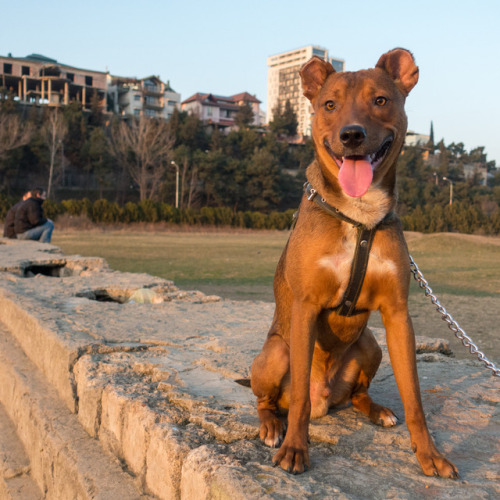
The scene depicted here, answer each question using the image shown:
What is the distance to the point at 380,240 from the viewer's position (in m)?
2.42

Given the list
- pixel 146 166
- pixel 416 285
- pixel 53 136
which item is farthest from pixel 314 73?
pixel 146 166

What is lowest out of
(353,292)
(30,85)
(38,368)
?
(38,368)

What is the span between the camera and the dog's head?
7.52 ft

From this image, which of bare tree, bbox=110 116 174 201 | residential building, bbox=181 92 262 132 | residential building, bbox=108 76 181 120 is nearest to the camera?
bare tree, bbox=110 116 174 201

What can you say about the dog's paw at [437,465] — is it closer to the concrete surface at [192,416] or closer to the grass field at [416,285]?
the concrete surface at [192,416]

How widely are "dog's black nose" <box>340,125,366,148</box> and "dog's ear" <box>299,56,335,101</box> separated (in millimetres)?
514

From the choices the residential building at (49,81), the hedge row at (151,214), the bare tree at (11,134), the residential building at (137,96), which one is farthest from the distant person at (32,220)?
the residential building at (137,96)

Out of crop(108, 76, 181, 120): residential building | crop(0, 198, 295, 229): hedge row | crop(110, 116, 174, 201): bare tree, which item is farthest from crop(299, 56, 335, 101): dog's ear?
crop(108, 76, 181, 120): residential building

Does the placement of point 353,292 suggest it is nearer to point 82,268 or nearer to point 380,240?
point 380,240

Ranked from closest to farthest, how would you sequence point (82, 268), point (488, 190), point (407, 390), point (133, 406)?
point (407, 390) → point (133, 406) → point (82, 268) → point (488, 190)

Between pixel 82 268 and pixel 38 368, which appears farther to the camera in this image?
pixel 82 268

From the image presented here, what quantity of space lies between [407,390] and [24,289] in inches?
199

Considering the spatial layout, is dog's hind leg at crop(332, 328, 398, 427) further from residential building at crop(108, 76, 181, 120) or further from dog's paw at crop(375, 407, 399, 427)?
residential building at crop(108, 76, 181, 120)

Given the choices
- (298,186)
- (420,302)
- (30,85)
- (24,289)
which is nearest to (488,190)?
(298,186)
